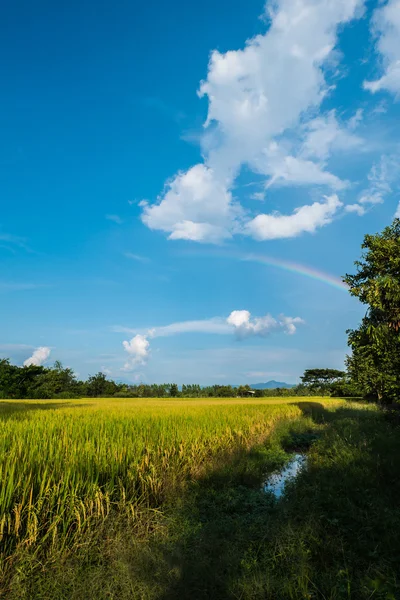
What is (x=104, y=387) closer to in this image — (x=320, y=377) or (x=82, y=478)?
(x=320, y=377)

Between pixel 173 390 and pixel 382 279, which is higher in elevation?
pixel 382 279

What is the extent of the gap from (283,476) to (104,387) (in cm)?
7579

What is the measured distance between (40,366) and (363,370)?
206 ft

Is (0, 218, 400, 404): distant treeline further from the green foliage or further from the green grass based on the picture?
the green grass

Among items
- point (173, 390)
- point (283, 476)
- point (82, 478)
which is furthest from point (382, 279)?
point (173, 390)

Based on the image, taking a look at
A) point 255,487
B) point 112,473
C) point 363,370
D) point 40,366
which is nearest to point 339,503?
point 255,487

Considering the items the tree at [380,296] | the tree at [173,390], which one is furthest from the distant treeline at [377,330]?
the tree at [173,390]

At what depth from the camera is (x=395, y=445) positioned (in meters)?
10.4

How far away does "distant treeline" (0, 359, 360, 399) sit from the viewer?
65.2 metres

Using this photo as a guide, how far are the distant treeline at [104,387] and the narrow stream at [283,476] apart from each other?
58.9 m

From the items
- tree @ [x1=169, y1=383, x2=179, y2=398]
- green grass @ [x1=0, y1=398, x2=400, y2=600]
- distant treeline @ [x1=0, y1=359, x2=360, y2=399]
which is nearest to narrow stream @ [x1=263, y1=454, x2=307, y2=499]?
Answer: green grass @ [x1=0, y1=398, x2=400, y2=600]

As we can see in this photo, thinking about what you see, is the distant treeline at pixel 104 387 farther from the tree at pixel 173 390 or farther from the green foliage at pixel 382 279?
the green foliage at pixel 382 279

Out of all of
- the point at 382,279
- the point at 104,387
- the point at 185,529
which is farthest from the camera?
the point at 104,387

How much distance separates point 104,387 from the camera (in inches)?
3120
